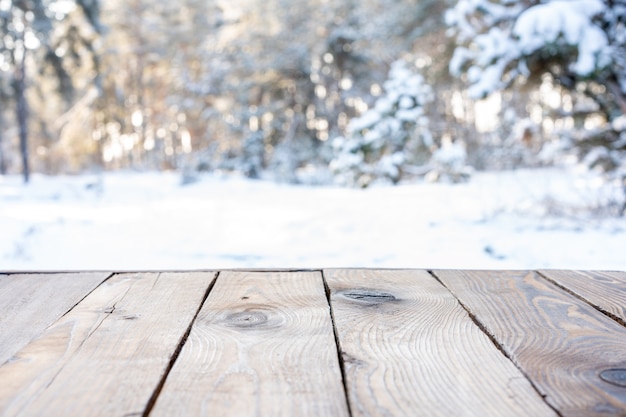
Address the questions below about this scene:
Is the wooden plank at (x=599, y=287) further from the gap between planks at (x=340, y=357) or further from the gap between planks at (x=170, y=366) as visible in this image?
the gap between planks at (x=170, y=366)

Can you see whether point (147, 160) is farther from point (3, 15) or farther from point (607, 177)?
point (607, 177)

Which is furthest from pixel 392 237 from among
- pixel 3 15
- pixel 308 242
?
pixel 3 15

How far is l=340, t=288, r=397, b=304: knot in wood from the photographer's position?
1.03 metres

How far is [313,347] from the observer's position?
760mm

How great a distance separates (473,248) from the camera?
11.1ft

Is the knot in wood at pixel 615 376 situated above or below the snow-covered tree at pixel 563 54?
below

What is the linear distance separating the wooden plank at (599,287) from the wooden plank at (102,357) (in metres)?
0.80

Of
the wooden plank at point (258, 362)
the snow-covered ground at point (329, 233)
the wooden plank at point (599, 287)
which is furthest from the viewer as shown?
the snow-covered ground at point (329, 233)

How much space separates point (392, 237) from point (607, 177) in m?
2.13

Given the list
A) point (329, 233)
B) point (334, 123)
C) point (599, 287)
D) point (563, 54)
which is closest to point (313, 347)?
point (599, 287)

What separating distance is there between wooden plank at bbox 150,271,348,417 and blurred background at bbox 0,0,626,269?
2.13 meters

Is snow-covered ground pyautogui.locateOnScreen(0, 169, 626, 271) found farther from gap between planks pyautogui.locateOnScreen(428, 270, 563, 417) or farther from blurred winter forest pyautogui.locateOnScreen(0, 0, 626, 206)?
gap between planks pyautogui.locateOnScreen(428, 270, 563, 417)

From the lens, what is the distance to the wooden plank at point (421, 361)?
586 mm

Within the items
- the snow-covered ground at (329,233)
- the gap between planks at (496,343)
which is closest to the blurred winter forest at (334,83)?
the snow-covered ground at (329,233)
